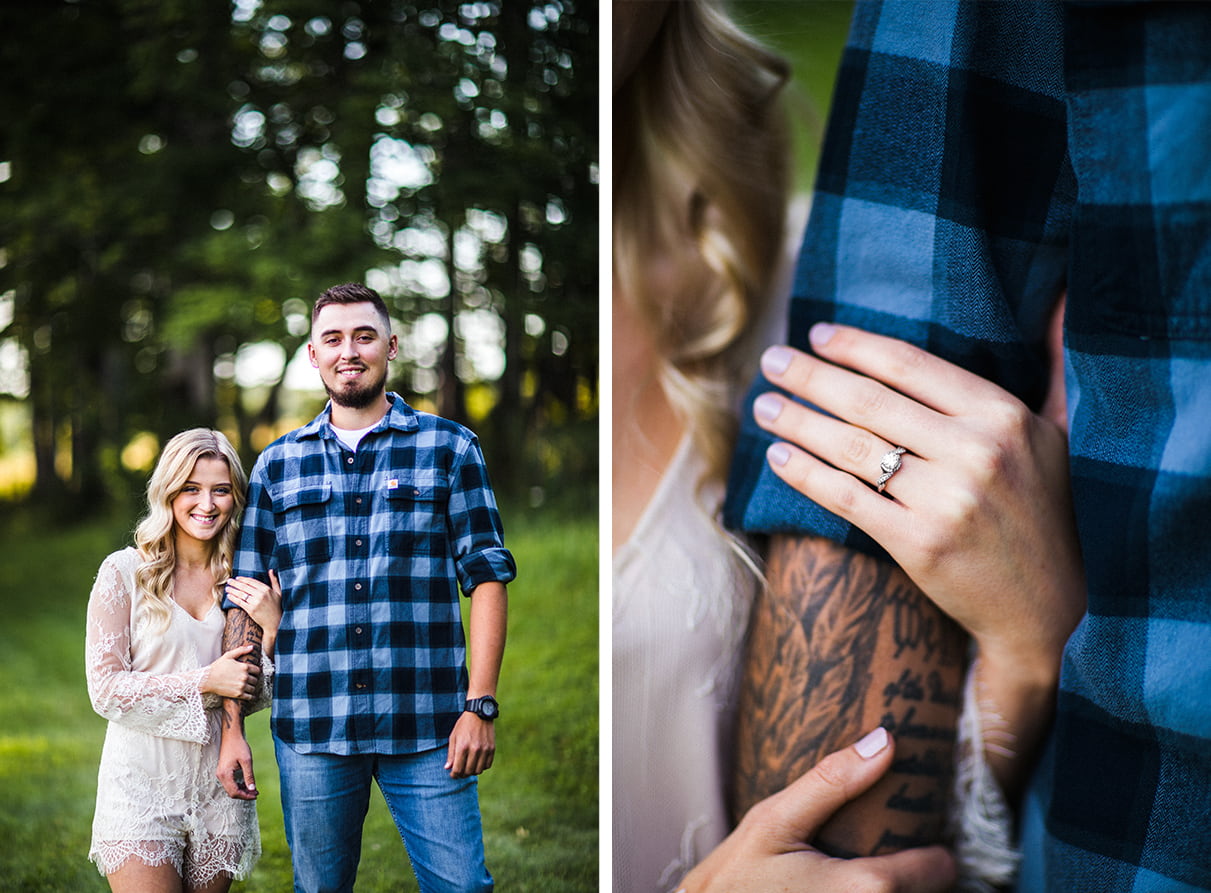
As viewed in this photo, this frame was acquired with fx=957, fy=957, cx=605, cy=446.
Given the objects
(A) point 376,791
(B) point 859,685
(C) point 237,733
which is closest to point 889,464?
(B) point 859,685

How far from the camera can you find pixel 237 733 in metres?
1.47

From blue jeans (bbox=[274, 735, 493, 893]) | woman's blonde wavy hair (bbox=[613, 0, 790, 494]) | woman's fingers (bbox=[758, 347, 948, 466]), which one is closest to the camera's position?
woman's fingers (bbox=[758, 347, 948, 466])

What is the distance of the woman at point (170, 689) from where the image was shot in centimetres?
145

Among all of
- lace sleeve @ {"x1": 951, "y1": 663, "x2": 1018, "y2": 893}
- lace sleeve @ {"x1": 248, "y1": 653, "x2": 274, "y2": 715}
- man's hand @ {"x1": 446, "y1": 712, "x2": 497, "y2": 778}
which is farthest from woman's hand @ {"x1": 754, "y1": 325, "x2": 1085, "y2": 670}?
lace sleeve @ {"x1": 248, "y1": 653, "x2": 274, "y2": 715}

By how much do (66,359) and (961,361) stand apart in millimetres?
1490

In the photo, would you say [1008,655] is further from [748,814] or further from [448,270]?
[448,270]

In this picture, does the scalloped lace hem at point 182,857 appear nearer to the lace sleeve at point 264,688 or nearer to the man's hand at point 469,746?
the lace sleeve at point 264,688

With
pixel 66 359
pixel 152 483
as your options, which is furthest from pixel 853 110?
pixel 66 359

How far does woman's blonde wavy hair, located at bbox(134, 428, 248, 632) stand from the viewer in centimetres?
146

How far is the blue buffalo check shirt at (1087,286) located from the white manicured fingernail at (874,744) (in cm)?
25

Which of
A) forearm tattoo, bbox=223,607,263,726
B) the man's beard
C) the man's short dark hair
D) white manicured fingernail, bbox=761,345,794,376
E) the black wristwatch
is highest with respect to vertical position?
the man's short dark hair

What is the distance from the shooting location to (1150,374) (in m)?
1.33

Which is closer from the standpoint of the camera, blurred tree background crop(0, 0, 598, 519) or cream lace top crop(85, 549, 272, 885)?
cream lace top crop(85, 549, 272, 885)

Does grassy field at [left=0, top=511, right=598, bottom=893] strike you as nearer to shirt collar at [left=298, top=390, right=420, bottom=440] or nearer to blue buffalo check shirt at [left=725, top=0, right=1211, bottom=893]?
shirt collar at [left=298, top=390, right=420, bottom=440]
